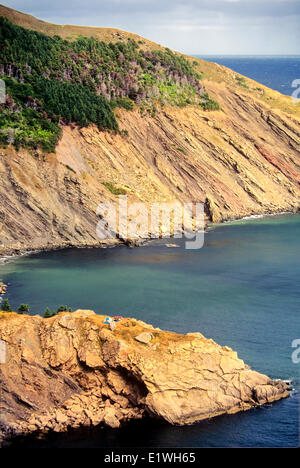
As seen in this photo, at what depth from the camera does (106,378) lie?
110 ft

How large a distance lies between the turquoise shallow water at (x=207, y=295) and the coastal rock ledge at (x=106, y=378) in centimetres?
79

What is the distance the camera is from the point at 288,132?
95438 mm

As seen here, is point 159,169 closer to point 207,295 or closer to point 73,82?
point 73,82

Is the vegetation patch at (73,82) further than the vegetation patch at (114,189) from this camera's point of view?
Yes

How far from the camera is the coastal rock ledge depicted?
32625 millimetres

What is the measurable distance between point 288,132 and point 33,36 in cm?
3153

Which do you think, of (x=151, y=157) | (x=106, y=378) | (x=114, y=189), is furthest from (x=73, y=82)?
(x=106, y=378)

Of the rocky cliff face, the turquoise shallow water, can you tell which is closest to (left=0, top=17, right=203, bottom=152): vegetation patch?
the rocky cliff face

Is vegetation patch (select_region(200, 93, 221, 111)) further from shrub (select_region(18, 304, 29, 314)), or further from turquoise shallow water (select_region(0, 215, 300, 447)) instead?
shrub (select_region(18, 304, 29, 314))

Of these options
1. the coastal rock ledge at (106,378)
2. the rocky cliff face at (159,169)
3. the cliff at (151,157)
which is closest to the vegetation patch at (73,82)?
the cliff at (151,157)

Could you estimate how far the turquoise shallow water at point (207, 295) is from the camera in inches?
1270

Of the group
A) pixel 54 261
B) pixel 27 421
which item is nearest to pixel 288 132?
pixel 54 261

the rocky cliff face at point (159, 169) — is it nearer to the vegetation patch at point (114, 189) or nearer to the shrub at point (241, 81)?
the vegetation patch at point (114, 189)
